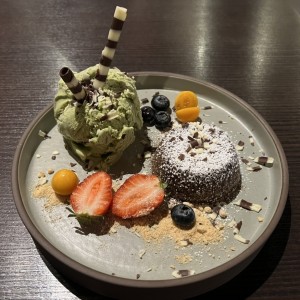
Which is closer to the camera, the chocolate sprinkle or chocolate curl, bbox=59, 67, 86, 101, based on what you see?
chocolate curl, bbox=59, 67, 86, 101

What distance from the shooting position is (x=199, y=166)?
144cm

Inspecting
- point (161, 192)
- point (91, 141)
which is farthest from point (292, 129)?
point (91, 141)

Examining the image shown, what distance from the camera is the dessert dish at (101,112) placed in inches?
57.1

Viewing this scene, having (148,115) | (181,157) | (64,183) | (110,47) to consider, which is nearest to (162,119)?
(148,115)

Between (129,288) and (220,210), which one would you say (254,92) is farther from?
(129,288)

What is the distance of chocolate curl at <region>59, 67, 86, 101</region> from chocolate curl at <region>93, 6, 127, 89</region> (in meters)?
0.08

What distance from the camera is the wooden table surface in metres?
1.31

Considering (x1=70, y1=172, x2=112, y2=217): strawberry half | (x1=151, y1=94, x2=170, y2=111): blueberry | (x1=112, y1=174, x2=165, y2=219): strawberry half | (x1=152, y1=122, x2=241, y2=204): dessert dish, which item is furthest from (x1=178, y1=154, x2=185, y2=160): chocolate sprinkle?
(x1=151, y1=94, x2=170, y2=111): blueberry

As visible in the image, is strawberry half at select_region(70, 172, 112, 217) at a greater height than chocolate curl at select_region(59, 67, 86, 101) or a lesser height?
lesser

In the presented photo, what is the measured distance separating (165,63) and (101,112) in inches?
33.1

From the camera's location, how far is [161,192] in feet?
4.59

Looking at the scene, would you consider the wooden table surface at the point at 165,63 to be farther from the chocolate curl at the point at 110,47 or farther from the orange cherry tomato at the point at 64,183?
the chocolate curl at the point at 110,47

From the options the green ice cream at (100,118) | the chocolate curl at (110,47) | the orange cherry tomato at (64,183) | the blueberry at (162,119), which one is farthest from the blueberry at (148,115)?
the orange cherry tomato at (64,183)

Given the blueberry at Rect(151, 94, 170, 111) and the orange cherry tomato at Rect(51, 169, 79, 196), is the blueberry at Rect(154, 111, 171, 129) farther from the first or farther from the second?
the orange cherry tomato at Rect(51, 169, 79, 196)
